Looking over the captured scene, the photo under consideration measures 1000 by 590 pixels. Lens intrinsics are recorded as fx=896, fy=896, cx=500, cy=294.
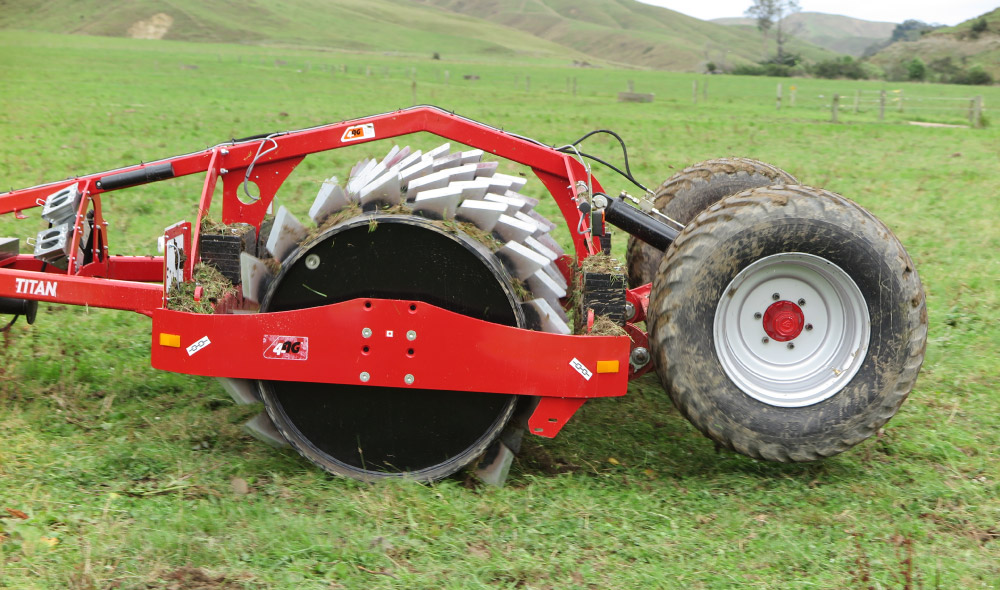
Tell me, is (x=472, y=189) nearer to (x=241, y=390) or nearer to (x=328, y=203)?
(x=328, y=203)

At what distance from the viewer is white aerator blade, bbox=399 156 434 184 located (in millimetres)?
4465

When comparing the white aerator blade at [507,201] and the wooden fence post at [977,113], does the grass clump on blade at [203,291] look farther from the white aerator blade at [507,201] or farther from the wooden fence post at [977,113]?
the wooden fence post at [977,113]

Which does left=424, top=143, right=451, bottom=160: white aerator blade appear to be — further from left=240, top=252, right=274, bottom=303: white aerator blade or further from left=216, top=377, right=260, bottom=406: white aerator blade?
left=216, top=377, right=260, bottom=406: white aerator blade

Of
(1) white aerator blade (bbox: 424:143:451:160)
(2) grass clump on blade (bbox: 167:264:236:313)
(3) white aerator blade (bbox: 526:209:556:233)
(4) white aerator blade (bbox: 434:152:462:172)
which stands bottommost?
(2) grass clump on blade (bbox: 167:264:236:313)

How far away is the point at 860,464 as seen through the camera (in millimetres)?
4469

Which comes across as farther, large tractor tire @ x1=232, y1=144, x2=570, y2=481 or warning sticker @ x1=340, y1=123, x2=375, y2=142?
warning sticker @ x1=340, y1=123, x2=375, y2=142

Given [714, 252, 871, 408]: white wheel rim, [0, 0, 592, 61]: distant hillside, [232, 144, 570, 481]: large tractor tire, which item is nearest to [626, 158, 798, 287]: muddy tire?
[714, 252, 871, 408]: white wheel rim

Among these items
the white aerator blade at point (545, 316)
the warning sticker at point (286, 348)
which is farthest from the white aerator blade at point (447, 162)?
the warning sticker at point (286, 348)

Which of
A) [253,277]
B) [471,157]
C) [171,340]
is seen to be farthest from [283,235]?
[471,157]

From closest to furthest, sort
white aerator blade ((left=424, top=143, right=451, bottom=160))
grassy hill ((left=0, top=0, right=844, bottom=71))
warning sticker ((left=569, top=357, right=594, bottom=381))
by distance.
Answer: warning sticker ((left=569, top=357, right=594, bottom=381)) < white aerator blade ((left=424, top=143, right=451, bottom=160)) < grassy hill ((left=0, top=0, right=844, bottom=71))

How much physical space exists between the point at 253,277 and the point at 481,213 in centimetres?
115

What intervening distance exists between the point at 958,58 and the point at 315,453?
92.1 meters

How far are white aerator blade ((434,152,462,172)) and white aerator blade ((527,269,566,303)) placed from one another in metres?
0.85

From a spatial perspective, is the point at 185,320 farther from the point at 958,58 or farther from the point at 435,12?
the point at 435,12
